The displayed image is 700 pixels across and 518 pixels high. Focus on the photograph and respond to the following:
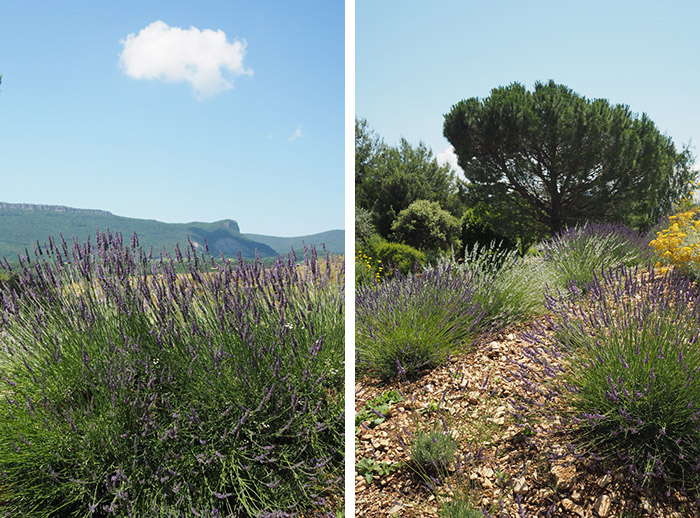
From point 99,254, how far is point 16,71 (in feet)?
22.1

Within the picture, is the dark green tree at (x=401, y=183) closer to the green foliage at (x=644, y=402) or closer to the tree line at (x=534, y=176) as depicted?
the tree line at (x=534, y=176)

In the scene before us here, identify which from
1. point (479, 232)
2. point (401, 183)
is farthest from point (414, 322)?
point (401, 183)

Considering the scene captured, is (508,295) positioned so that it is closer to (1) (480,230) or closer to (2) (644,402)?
(2) (644,402)

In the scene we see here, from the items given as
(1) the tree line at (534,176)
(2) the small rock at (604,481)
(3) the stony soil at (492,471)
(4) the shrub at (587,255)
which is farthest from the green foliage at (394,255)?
(2) the small rock at (604,481)

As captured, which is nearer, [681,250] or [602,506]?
[602,506]

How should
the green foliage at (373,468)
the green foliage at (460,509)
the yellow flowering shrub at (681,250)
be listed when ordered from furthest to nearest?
the yellow flowering shrub at (681,250) < the green foliage at (373,468) < the green foliage at (460,509)

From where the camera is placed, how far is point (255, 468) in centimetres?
197

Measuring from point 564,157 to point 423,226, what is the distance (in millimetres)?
3663

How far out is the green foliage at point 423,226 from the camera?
1077 cm

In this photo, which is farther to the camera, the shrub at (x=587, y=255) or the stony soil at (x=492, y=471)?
the shrub at (x=587, y=255)

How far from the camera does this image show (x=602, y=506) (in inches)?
70.0

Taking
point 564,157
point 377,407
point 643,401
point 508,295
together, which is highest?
point 564,157

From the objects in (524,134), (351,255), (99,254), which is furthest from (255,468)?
(524,134)

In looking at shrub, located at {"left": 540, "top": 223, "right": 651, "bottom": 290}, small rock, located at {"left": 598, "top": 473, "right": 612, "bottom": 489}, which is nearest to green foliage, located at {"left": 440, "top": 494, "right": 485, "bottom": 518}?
small rock, located at {"left": 598, "top": 473, "right": 612, "bottom": 489}
